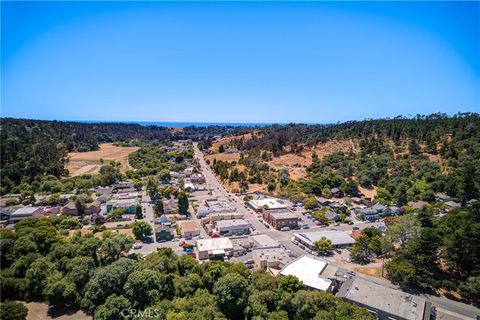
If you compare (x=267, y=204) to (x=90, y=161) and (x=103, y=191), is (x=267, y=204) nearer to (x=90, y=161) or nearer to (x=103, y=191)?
(x=103, y=191)

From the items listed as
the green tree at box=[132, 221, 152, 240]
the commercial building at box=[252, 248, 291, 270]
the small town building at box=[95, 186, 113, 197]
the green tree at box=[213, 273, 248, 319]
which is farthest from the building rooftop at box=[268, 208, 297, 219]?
the small town building at box=[95, 186, 113, 197]

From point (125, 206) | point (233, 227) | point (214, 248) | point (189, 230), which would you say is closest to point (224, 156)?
point (125, 206)

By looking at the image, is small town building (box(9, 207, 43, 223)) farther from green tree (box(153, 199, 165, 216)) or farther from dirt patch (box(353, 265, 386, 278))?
dirt patch (box(353, 265, 386, 278))

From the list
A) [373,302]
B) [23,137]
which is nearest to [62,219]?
[373,302]

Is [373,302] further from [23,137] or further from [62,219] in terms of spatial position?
[23,137]

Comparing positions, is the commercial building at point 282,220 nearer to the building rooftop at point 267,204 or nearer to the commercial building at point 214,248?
the building rooftop at point 267,204

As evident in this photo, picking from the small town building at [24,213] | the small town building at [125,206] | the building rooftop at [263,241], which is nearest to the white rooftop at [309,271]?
the building rooftop at [263,241]
